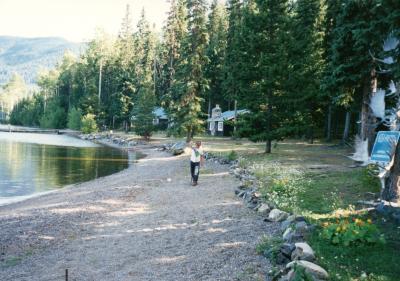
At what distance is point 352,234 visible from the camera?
784 cm

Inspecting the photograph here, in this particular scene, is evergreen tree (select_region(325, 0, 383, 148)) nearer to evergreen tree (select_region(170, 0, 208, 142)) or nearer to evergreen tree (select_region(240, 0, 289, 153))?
evergreen tree (select_region(240, 0, 289, 153))

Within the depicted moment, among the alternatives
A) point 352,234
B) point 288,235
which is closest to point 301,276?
point 352,234

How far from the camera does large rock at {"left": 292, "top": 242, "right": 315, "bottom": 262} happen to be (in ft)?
23.4

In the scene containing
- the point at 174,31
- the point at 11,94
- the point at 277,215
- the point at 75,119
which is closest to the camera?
the point at 277,215

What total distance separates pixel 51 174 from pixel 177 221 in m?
19.3

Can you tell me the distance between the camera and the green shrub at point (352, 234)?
7.80m

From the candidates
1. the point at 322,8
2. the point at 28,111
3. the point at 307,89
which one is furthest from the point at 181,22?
the point at 28,111

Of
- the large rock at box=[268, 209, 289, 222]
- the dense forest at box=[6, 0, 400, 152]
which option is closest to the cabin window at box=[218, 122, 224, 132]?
the dense forest at box=[6, 0, 400, 152]

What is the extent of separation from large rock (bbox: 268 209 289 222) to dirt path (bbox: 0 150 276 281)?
36cm

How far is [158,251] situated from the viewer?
938cm

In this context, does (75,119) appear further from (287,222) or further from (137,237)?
(287,222)

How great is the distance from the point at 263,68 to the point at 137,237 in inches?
735

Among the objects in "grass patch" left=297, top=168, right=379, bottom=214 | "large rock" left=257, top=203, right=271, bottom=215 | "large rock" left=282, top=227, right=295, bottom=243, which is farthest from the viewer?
"large rock" left=257, top=203, right=271, bottom=215

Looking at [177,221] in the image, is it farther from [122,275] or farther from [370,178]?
[370,178]
